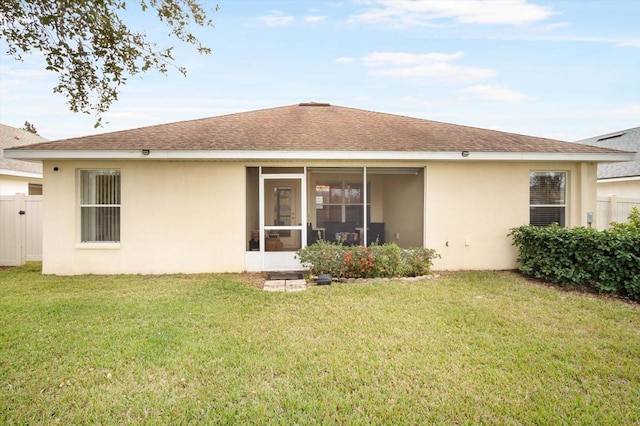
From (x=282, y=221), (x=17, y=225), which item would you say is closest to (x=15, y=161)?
(x=17, y=225)

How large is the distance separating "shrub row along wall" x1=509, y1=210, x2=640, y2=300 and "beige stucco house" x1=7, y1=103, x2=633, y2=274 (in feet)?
3.54

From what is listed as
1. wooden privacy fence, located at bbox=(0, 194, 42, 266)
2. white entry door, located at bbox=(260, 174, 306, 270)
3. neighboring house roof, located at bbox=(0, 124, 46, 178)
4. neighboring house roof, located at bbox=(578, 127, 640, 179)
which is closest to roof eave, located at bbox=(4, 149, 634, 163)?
white entry door, located at bbox=(260, 174, 306, 270)

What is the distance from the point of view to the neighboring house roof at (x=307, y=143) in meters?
7.93

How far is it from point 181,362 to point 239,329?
3.46ft

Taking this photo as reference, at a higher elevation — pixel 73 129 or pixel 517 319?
pixel 73 129

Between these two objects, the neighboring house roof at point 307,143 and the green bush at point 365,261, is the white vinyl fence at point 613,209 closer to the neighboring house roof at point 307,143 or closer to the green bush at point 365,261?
the neighboring house roof at point 307,143

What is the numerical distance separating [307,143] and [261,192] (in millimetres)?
1736

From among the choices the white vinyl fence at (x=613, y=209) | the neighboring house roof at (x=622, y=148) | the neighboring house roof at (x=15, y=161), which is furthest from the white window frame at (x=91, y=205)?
the neighboring house roof at (x=622, y=148)

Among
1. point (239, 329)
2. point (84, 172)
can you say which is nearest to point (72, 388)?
point (239, 329)

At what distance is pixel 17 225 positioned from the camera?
9.83 m

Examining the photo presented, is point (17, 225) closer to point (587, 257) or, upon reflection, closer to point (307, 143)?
point (307, 143)

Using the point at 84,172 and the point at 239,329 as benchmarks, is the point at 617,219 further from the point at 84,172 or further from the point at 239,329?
the point at 84,172

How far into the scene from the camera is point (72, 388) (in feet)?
10.9

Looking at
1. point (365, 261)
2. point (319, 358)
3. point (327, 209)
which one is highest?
point (327, 209)
